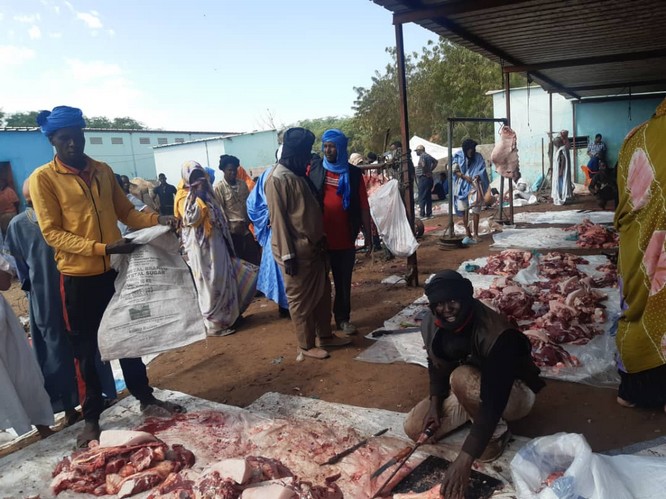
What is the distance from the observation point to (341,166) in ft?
15.9

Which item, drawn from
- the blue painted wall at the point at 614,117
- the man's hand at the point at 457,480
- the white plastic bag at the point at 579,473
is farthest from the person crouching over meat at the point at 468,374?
the blue painted wall at the point at 614,117

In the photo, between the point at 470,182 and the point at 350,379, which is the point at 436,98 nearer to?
the point at 470,182

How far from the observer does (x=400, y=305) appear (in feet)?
18.9

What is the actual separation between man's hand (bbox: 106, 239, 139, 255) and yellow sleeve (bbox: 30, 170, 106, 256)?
36 mm

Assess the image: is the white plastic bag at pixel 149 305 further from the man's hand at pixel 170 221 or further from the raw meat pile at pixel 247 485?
the raw meat pile at pixel 247 485

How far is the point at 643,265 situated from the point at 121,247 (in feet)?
10.6

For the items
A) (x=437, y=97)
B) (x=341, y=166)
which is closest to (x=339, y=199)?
(x=341, y=166)

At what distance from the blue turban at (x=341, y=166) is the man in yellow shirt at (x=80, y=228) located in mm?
1933

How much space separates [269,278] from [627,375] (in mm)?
3353

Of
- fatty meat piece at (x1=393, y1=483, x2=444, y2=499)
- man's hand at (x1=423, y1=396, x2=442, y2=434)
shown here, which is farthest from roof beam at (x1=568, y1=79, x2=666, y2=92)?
fatty meat piece at (x1=393, y1=483, x2=444, y2=499)

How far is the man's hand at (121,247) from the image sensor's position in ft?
9.91

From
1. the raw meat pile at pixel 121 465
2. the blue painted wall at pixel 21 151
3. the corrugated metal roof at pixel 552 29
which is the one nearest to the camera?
the raw meat pile at pixel 121 465

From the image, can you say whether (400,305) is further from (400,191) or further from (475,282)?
(400,191)

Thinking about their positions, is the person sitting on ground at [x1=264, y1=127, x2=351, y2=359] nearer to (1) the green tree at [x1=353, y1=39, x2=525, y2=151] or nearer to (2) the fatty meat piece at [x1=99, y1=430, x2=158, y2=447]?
(2) the fatty meat piece at [x1=99, y1=430, x2=158, y2=447]
